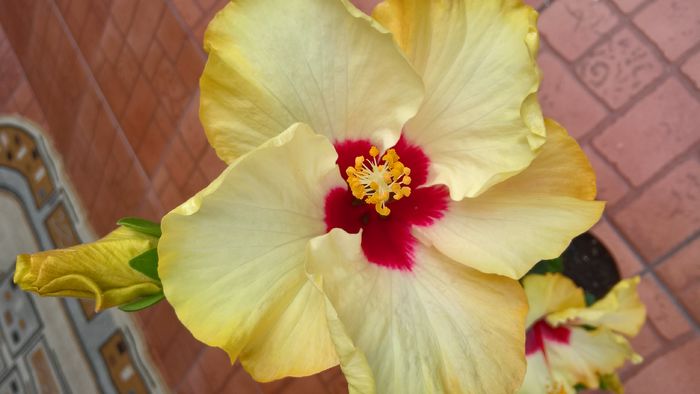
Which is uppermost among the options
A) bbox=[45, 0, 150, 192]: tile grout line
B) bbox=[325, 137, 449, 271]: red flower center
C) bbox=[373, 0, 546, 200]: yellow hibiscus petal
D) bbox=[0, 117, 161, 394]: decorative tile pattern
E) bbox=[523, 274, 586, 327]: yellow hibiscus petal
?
bbox=[373, 0, 546, 200]: yellow hibiscus petal

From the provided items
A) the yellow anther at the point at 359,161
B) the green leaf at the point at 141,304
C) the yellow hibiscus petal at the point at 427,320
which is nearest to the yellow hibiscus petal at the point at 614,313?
the yellow hibiscus petal at the point at 427,320

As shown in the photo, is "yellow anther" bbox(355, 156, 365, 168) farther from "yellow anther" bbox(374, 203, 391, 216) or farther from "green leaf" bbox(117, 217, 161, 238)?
"green leaf" bbox(117, 217, 161, 238)

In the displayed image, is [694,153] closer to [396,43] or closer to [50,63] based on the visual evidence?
[396,43]

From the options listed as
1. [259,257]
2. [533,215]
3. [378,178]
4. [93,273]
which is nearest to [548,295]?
[533,215]

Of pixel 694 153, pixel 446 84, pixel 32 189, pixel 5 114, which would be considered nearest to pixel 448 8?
pixel 446 84

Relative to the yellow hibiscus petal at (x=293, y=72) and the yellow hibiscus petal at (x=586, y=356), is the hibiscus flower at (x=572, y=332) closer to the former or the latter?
the yellow hibiscus petal at (x=586, y=356)

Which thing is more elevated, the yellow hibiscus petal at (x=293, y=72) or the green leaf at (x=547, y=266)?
the yellow hibiscus petal at (x=293, y=72)

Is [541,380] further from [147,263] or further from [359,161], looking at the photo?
[147,263]

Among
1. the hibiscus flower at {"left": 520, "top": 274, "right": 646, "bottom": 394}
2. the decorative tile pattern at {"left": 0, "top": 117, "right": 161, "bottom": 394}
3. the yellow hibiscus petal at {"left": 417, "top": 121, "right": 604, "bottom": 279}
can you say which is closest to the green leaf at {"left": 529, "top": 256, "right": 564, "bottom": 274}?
the hibiscus flower at {"left": 520, "top": 274, "right": 646, "bottom": 394}
